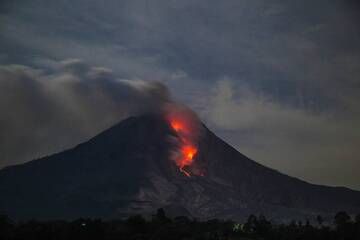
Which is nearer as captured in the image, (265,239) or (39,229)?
(39,229)

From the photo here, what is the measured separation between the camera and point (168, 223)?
417ft

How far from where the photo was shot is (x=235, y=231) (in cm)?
12106

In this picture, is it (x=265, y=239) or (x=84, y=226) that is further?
(x=265, y=239)

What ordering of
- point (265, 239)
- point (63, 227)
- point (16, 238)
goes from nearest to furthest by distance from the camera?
point (16, 238)
point (63, 227)
point (265, 239)

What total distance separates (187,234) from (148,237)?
8865 millimetres

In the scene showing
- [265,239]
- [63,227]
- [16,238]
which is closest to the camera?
[16,238]

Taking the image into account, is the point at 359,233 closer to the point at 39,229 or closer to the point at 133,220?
the point at 133,220

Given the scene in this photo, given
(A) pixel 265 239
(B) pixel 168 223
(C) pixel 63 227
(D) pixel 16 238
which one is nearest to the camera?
(D) pixel 16 238

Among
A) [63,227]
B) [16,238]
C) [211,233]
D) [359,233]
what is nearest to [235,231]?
[211,233]

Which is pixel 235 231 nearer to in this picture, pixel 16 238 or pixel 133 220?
pixel 133 220

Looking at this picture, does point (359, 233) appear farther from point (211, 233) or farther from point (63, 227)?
point (63, 227)

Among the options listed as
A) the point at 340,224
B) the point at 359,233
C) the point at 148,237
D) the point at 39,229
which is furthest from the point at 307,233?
the point at 39,229

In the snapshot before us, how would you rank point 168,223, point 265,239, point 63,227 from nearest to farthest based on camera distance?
point 63,227 → point 265,239 → point 168,223

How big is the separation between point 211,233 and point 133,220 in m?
15.1
